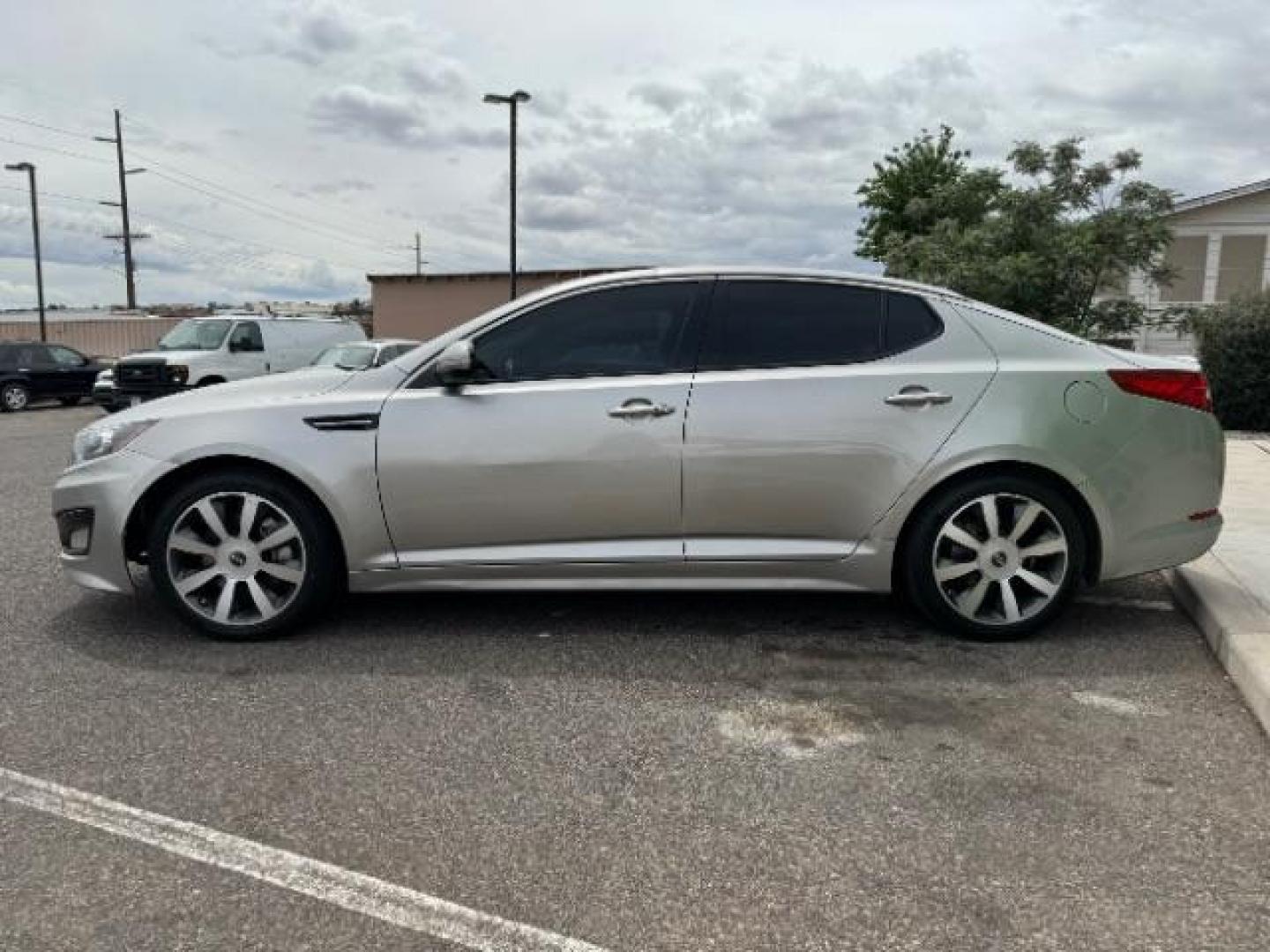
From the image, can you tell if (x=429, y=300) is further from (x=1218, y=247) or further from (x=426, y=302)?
(x=1218, y=247)

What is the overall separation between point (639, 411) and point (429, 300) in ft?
123

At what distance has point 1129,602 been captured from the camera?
514 centimetres

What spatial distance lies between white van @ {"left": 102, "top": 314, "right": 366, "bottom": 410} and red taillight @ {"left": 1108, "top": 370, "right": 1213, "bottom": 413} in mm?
13771

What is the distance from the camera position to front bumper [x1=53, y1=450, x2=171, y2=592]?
444 centimetres

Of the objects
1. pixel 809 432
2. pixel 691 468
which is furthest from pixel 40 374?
pixel 809 432

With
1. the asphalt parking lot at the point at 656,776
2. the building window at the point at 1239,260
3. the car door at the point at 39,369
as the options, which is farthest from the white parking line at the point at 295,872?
the building window at the point at 1239,260

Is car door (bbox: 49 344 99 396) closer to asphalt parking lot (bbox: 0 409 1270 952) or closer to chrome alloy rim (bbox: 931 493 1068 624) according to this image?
asphalt parking lot (bbox: 0 409 1270 952)

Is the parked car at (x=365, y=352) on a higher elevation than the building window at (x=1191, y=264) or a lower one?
lower

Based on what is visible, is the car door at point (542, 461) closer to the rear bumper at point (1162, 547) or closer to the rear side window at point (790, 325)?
the rear side window at point (790, 325)

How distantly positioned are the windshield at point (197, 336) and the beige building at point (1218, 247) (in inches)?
783

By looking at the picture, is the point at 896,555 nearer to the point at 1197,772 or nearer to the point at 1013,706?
the point at 1013,706

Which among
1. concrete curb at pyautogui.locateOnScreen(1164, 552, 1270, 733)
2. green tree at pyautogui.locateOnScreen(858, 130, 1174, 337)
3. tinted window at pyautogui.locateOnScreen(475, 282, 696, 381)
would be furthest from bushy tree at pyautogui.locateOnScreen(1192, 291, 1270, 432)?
tinted window at pyautogui.locateOnScreen(475, 282, 696, 381)

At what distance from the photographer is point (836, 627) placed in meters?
4.68

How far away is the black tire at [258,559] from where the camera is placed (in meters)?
4.39
